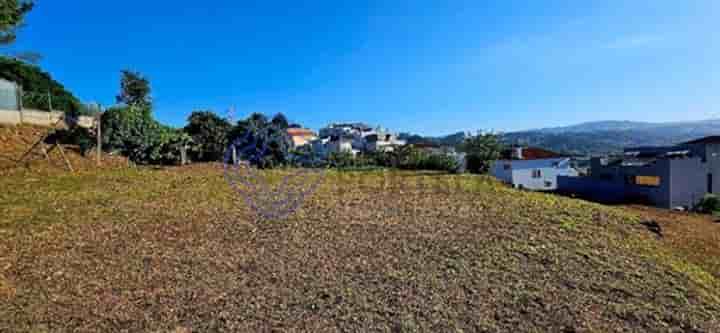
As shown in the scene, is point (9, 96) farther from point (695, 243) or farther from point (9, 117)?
point (695, 243)

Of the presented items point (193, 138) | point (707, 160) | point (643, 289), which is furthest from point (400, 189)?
point (707, 160)

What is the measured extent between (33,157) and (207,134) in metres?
4.69

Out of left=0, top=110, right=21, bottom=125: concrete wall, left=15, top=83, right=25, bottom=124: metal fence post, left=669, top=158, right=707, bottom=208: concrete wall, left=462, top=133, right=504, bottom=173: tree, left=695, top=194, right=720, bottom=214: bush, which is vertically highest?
left=15, top=83, right=25, bottom=124: metal fence post

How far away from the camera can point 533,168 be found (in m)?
23.0

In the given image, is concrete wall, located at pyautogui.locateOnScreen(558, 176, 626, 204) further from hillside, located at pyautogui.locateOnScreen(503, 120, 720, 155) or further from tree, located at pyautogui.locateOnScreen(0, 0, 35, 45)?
tree, located at pyautogui.locateOnScreen(0, 0, 35, 45)

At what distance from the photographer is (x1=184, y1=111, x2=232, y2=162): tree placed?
12.0 metres

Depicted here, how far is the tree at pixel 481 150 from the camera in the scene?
19688 millimetres

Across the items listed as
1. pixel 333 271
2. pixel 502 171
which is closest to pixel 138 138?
pixel 333 271

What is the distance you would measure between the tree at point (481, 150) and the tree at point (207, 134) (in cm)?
1380

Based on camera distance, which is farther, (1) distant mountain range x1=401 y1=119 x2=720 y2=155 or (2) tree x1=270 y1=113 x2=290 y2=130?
(1) distant mountain range x1=401 y1=119 x2=720 y2=155

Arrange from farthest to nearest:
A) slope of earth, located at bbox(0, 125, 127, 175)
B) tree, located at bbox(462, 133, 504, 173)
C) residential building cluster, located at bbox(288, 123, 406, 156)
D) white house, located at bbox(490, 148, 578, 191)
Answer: residential building cluster, located at bbox(288, 123, 406, 156) → white house, located at bbox(490, 148, 578, 191) → tree, located at bbox(462, 133, 504, 173) → slope of earth, located at bbox(0, 125, 127, 175)

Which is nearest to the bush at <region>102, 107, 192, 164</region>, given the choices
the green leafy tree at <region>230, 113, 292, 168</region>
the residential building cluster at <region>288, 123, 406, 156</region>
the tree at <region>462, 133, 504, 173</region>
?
the green leafy tree at <region>230, 113, 292, 168</region>

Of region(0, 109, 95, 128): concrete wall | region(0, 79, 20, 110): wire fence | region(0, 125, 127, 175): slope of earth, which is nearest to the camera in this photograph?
region(0, 125, 127, 175): slope of earth

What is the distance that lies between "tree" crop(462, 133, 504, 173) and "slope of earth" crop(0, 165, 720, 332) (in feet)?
46.5
